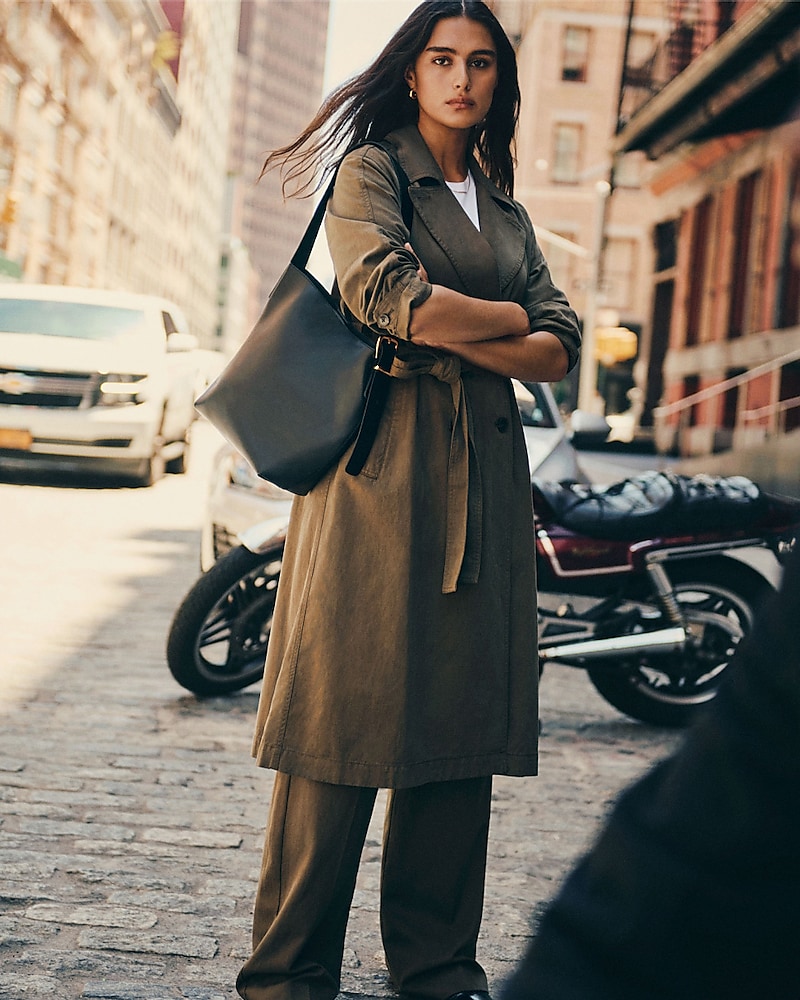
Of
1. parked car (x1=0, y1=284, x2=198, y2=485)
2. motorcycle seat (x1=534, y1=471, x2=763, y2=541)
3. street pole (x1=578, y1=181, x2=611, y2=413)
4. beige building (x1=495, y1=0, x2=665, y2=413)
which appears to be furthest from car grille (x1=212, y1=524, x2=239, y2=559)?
beige building (x1=495, y1=0, x2=665, y2=413)

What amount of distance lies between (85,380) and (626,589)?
339 inches

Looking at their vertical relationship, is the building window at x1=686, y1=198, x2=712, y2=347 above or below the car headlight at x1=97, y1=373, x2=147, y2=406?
above

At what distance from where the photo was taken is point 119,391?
12.8 meters

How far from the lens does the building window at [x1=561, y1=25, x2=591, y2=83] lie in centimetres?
4559

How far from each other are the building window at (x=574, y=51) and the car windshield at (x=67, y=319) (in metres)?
35.3

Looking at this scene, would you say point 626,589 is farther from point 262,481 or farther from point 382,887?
point 382,887

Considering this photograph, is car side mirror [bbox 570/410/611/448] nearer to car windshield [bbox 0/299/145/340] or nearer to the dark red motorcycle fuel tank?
the dark red motorcycle fuel tank

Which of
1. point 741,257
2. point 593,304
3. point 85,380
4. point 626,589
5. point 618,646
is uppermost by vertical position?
point 741,257

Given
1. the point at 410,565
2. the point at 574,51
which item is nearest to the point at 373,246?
the point at 410,565

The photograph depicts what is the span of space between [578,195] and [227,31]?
78.5 metres

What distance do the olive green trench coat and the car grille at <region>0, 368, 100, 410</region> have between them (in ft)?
34.4

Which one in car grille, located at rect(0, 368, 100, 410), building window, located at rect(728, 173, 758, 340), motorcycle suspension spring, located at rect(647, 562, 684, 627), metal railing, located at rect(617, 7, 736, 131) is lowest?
motorcycle suspension spring, located at rect(647, 562, 684, 627)

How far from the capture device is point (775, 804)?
71 centimetres

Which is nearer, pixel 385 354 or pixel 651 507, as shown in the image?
pixel 385 354
